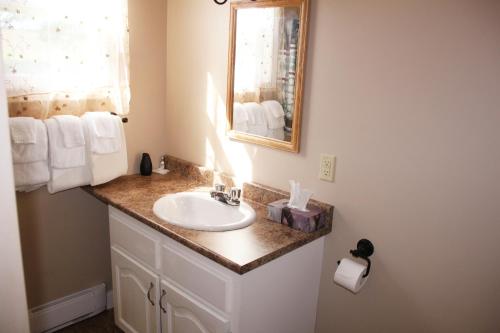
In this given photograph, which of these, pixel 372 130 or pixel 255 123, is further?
pixel 255 123

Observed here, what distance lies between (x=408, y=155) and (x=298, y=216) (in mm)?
507

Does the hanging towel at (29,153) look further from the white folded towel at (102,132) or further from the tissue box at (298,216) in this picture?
the tissue box at (298,216)

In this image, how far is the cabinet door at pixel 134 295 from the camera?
1.91 m

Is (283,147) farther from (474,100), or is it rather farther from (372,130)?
(474,100)

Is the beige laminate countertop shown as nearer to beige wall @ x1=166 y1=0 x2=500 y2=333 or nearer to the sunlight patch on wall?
the sunlight patch on wall

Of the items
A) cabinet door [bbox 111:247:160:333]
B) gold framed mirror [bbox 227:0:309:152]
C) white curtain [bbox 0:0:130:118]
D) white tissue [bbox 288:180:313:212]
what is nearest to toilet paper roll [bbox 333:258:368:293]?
white tissue [bbox 288:180:313:212]

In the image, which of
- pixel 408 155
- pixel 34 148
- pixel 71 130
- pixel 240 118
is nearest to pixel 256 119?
pixel 240 118

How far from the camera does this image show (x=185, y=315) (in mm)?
1721

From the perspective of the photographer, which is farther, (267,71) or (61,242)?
(61,242)

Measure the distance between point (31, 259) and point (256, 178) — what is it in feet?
Result: 4.26

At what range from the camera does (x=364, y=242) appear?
1692mm

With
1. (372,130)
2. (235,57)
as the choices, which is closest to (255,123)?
→ (235,57)

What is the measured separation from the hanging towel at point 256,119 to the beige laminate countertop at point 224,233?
0.96ft

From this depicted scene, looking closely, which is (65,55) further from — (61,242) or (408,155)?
(408,155)
